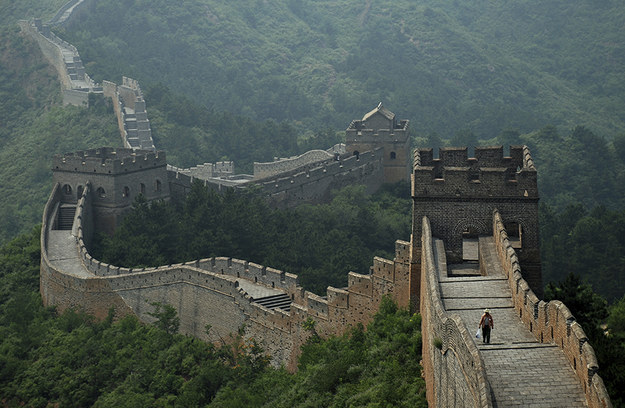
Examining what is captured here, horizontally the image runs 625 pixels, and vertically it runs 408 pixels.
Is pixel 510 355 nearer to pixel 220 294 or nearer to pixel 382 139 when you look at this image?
pixel 220 294

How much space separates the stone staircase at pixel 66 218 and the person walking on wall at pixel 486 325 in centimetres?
2836

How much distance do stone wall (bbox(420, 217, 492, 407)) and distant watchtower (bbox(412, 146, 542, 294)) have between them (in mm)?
2584

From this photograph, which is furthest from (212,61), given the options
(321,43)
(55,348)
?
(55,348)

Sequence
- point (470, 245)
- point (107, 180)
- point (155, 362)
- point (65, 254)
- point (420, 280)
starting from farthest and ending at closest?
point (107, 180)
point (65, 254)
point (155, 362)
point (420, 280)
point (470, 245)

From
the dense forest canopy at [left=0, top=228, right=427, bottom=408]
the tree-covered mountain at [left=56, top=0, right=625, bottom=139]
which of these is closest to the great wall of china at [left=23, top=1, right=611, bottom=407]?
the dense forest canopy at [left=0, top=228, right=427, bottom=408]

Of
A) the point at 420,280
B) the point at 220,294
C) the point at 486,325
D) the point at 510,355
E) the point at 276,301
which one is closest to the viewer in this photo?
the point at 510,355

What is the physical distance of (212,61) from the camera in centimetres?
10706

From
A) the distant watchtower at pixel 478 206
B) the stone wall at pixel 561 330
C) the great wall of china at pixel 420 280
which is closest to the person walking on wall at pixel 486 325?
the great wall of china at pixel 420 280

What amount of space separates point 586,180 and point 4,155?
107 feet

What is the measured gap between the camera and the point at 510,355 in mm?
15961

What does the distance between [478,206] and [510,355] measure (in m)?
7.83

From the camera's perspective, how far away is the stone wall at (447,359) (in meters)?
14.3

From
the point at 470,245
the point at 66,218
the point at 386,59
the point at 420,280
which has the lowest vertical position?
the point at 420,280

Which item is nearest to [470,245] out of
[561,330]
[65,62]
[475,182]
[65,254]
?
[475,182]
